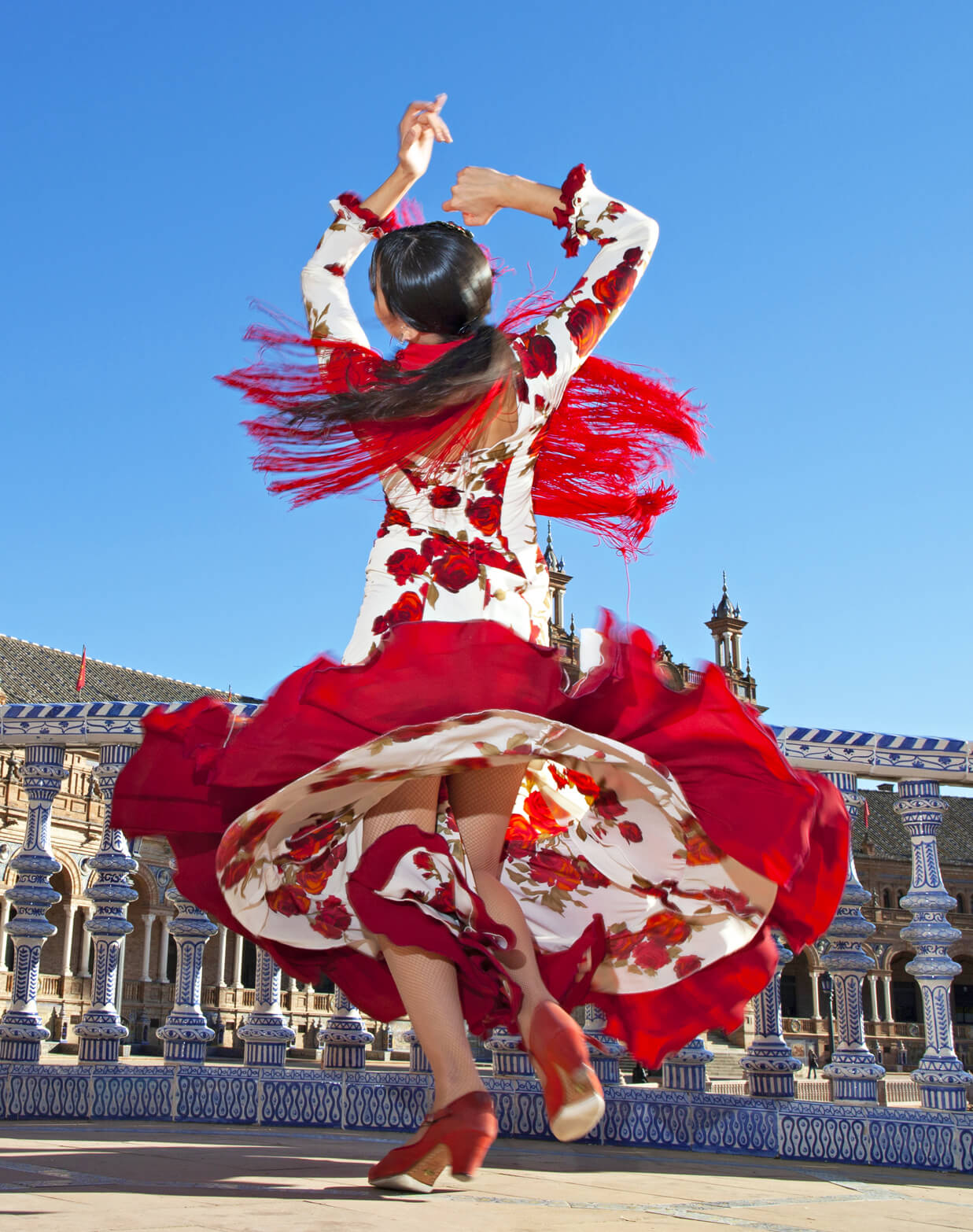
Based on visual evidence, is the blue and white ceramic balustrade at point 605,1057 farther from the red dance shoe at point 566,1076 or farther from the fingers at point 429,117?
the fingers at point 429,117

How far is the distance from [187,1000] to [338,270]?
3479 millimetres

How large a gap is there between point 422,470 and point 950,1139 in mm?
3064

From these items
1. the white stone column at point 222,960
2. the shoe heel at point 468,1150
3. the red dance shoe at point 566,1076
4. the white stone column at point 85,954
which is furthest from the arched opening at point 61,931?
the red dance shoe at point 566,1076

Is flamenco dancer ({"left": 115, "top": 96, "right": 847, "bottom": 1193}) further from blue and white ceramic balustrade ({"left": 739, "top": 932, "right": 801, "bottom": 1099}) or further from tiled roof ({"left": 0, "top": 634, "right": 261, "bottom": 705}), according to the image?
tiled roof ({"left": 0, "top": 634, "right": 261, "bottom": 705})

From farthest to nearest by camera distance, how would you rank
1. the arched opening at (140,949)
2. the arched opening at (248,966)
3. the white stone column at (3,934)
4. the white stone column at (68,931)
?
the arched opening at (248,966), the arched opening at (140,949), the white stone column at (68,931), the white stone column at (3,934)

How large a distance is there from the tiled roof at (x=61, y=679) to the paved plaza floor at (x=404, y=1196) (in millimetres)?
34222

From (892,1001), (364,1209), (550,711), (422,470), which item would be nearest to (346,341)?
(422,470)

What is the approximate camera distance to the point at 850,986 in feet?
17.1

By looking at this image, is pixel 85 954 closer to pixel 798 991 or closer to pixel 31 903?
pixel 798 991

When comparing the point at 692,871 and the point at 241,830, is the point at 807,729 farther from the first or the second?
the point at 241,830

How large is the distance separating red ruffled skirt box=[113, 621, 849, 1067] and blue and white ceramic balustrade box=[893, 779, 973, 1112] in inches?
58.2

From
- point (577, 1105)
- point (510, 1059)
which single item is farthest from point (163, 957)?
point (577, 1105)

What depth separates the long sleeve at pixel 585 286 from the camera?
3248mm

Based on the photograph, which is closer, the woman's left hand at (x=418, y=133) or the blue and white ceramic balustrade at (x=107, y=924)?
the woman's left hand at (x=418, y=133)
